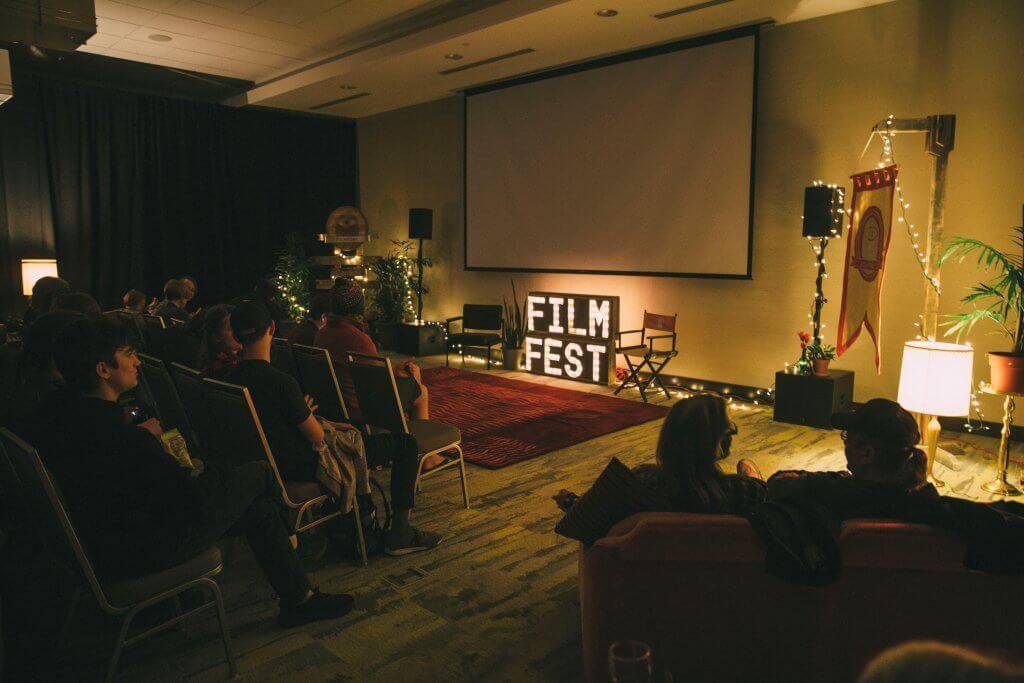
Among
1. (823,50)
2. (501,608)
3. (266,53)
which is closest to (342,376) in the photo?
(501,608)

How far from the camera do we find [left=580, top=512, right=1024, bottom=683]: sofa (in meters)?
1.73

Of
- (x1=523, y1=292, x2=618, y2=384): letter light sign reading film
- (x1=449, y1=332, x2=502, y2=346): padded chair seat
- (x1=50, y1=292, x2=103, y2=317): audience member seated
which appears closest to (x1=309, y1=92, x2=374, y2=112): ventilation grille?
(x1=449, y1=332, x2=502, y2=346): padded chair seat

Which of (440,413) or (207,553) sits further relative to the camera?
(440,413)

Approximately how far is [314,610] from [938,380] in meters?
3.65

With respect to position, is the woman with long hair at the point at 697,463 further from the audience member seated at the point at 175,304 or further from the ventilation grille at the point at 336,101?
the ventilation grille at the point at 336,101

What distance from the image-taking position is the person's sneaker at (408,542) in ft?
10.9

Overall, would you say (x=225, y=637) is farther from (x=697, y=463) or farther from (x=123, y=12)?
(x=123, y=12)

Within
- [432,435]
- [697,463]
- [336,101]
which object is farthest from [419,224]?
[697,463]

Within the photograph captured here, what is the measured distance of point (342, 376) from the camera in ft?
12.8

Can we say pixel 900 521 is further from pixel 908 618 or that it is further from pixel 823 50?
pixel 823 50

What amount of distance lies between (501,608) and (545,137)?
6.58 meters

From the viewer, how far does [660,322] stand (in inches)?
279

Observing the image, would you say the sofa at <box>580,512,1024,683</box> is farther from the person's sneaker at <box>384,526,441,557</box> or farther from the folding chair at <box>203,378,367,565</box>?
the person's sneaker at <box>384,526,441,557</box>

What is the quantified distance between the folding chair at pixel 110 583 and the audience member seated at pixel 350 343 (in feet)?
5.36
